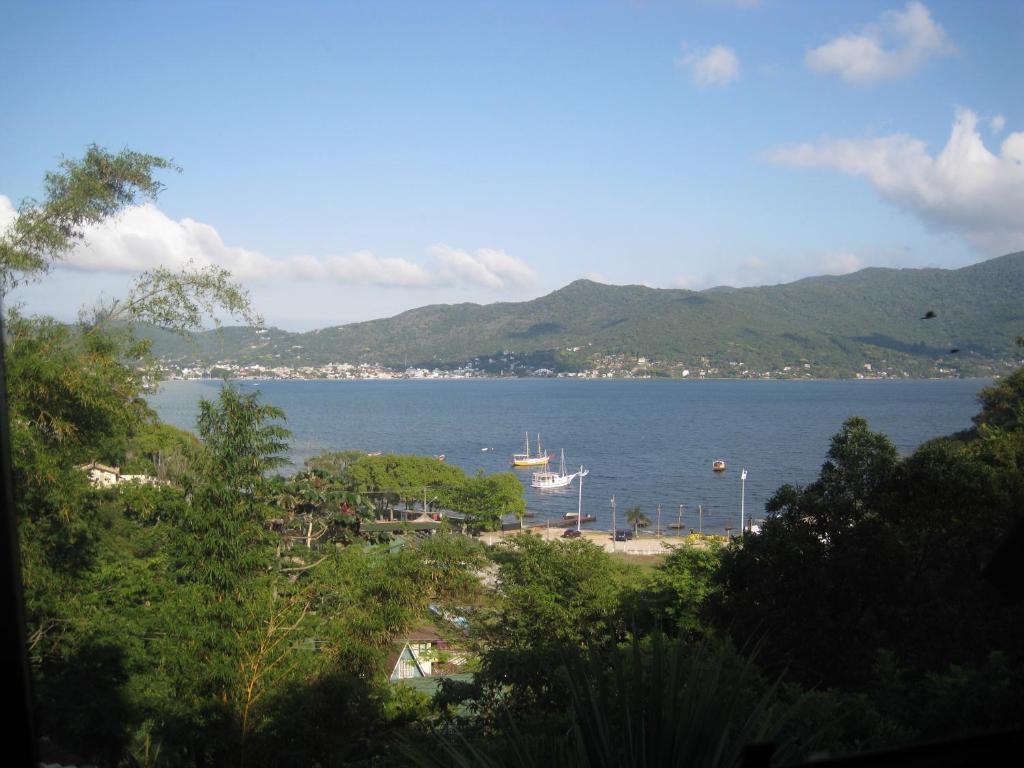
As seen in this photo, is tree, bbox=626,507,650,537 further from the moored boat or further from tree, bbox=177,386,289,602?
tree, bbox=177,386,289,602

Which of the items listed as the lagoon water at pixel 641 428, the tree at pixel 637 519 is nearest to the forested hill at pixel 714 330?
the lagoon water at pixel 641 428

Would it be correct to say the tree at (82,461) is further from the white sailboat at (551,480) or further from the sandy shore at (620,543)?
the white sailboat at (551,480)

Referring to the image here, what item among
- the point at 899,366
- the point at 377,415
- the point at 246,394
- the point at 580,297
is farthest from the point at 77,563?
the point at 580,297

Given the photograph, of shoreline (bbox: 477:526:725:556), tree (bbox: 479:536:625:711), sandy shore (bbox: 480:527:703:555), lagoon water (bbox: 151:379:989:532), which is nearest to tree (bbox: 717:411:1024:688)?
tree (bbox: 479:536:625:711)

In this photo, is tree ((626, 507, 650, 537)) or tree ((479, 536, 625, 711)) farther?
tree ((626, 507, 650, 537))

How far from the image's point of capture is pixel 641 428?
209 feet

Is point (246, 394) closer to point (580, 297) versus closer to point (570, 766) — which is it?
point (570, 766)

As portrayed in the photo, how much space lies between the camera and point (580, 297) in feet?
307

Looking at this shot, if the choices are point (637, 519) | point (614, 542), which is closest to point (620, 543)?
point (614, 542)

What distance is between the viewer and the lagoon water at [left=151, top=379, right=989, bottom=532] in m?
35.9

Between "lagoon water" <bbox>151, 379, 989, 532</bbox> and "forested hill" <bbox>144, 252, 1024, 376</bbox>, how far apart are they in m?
4.01

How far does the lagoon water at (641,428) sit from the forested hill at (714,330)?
4.01 meters

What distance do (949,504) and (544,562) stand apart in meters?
5.95

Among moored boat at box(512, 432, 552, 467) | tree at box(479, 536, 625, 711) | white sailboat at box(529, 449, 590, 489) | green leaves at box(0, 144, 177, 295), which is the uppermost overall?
green leaves at box(0, 144, 177, 295)
